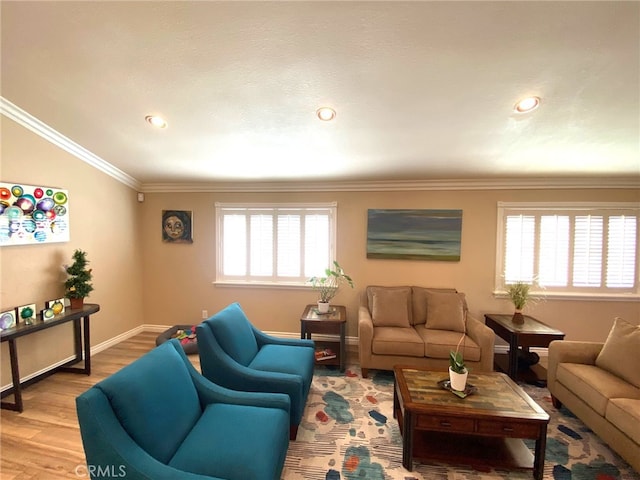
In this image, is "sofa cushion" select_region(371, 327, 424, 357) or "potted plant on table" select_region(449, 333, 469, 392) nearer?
"potted plant on table" select_region(449, 333, 469, 392)

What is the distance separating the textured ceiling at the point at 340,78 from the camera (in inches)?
60.3

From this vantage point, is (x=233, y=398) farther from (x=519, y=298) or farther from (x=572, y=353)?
(x=519, y=298)

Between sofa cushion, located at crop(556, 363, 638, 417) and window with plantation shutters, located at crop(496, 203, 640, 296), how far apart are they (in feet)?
4.68

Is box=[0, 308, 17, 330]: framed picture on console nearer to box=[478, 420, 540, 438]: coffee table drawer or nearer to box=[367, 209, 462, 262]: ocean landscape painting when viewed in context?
box=[367, 209, 462, 262]: ocean landscape painting

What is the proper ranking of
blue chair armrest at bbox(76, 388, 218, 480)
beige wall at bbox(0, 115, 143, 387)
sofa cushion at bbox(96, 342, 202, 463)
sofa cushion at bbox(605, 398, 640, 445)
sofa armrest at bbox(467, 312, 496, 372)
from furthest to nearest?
sofa armrest at bbox(467, 312, 496, 372)
beige wall at bbox(0, 115, 143, 387)
sofa cushion at bbox(605, 398, 640, 445)
sofa cushion at bbox(96, 342, 202, 463)
blue chair armrest at bbox(76, 388, 218, 480)

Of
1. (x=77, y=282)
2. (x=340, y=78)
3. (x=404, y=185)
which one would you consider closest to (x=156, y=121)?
(x=340, y=78)

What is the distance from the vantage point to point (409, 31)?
1575 mm

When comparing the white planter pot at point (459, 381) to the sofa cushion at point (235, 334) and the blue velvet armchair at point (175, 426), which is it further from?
the sofa cushion at point (235, 334)

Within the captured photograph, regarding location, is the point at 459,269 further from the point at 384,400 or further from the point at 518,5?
the point at 518,5

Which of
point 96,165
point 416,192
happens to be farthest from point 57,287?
point 416,192

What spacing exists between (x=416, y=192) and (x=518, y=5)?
7.74ft

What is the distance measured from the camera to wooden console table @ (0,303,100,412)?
7.52ft

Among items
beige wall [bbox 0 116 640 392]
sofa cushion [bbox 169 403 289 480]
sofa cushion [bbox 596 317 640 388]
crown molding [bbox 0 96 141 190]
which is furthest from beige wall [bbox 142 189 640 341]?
sofa cushion [bbox 169 403 289 480]

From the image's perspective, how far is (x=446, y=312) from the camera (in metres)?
3.17
